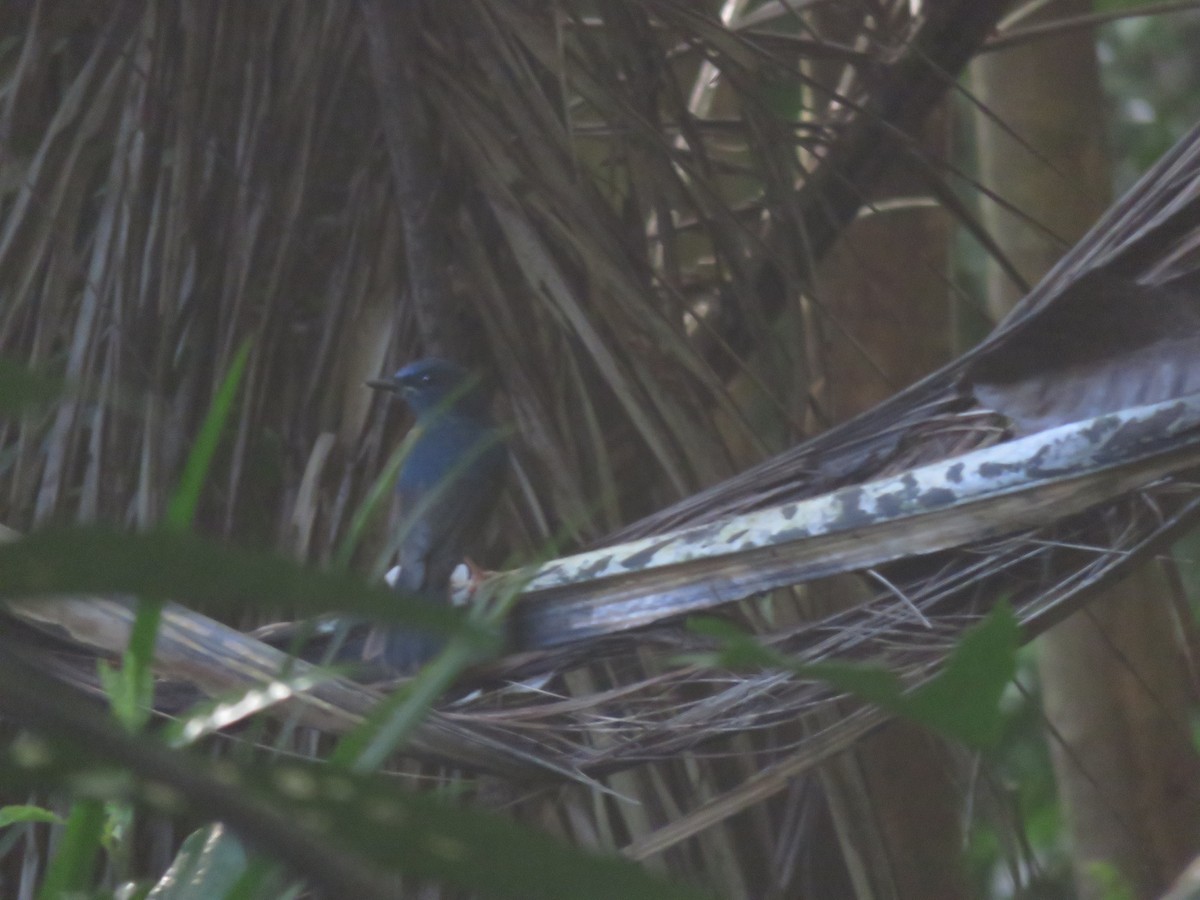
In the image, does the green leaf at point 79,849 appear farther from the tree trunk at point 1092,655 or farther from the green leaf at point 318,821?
the tree trunk at point 1092,655

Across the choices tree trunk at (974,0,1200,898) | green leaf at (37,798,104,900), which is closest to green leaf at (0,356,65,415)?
green leaf at (37,798,104,900)

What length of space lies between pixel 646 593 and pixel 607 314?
45.0 inches

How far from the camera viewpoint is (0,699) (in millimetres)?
629

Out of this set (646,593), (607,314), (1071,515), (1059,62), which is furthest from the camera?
(1059,62)

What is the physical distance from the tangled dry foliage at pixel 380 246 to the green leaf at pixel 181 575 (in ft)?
7.61

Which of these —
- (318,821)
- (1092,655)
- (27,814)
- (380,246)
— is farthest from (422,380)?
(318,821)

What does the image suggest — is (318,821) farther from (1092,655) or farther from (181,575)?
(1092,655)

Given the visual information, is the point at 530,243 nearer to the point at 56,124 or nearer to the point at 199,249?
the point at 199,249

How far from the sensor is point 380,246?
11.5 ft

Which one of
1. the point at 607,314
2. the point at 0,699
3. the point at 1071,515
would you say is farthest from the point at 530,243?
the point at 0,699

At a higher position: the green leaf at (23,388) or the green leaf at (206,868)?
the green leaf at (23,388)

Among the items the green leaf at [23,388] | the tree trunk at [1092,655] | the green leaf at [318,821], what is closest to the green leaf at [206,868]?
the green leaf at [318,821]

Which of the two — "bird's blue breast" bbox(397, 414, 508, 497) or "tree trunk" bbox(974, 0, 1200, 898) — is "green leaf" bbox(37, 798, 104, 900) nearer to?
"bird's blue breast" bbox(397, 414, 508, 497)

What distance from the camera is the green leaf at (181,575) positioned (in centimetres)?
56
